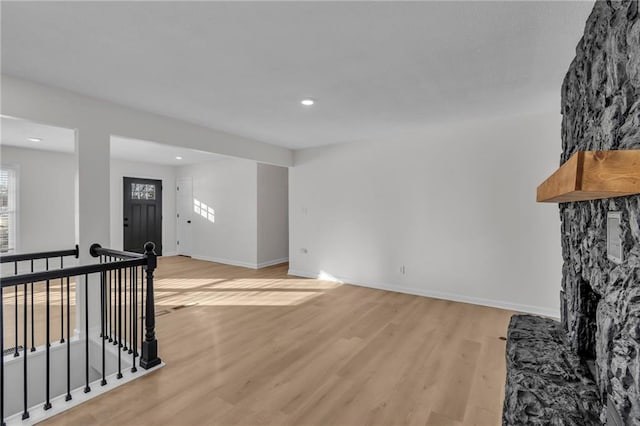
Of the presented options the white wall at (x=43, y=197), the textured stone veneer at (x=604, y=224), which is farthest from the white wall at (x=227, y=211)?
the textured stone veneer at (x=604, y=224)

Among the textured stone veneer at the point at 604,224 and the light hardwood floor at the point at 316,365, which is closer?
the textured stone veneer at the point at 604,224

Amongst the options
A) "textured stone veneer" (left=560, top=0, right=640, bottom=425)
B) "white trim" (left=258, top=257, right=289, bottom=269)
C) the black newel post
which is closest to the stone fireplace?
"textured stone veneer" (left=560, top=0, right=640, bottom=425)

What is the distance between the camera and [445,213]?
4.14 meters

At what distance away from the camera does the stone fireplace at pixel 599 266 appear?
38.3 inches

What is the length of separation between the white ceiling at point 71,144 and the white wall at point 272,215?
1326 millimetres

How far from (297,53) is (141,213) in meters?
6.64

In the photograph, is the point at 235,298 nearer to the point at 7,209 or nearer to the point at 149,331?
the point at 149,331

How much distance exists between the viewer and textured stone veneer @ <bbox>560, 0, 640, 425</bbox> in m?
0.96

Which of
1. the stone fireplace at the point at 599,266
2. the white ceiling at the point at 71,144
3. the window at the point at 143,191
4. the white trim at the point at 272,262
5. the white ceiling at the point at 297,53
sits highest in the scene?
the white ceiling at the point at 71,144

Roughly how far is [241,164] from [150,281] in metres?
4.44

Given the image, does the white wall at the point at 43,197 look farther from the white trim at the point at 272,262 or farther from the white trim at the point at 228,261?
the white trim at the point at 272,262

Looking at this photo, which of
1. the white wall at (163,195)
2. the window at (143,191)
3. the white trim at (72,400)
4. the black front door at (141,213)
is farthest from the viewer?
the window at (143,191)

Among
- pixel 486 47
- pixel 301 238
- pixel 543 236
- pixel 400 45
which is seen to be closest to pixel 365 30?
pixel 400 45

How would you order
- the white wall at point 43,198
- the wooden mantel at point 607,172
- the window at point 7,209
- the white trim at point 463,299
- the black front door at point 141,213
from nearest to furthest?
the wooden mantel at point 607,172 < the white trim at point 463,299 < the window at point 7,209 < the white wall at point 43,198 < the black front door at point 141,213
